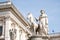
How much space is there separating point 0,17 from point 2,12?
111 cm

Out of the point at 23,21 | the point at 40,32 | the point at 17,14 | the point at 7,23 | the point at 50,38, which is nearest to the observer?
the point at 7,23

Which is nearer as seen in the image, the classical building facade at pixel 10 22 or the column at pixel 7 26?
the column at pixel 7 26

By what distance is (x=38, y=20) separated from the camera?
77250 millimetres

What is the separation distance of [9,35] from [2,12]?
16.5ft

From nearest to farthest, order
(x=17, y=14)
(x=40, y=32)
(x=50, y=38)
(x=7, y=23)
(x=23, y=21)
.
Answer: (x=7, y=23) → (x=17, y=14) → (x=23, y=21) → (x=40, y=32) → (x=50, y=38)

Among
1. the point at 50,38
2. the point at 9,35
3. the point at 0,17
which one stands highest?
the point at 0,17

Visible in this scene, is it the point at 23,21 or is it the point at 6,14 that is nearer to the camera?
the point at 6,14

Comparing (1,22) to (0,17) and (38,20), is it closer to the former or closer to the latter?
(0,17)

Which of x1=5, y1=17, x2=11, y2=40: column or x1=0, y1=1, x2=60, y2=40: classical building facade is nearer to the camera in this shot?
x1=5, y1=17, x2=11, y2=40: column

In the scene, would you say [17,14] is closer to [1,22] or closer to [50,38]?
[1,22]

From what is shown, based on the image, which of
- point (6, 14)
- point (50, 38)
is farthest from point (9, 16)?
point (50, 38)

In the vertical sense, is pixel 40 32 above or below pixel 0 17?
below

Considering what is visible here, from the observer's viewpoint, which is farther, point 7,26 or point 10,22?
point 10,22

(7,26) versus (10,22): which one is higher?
(10,22)
